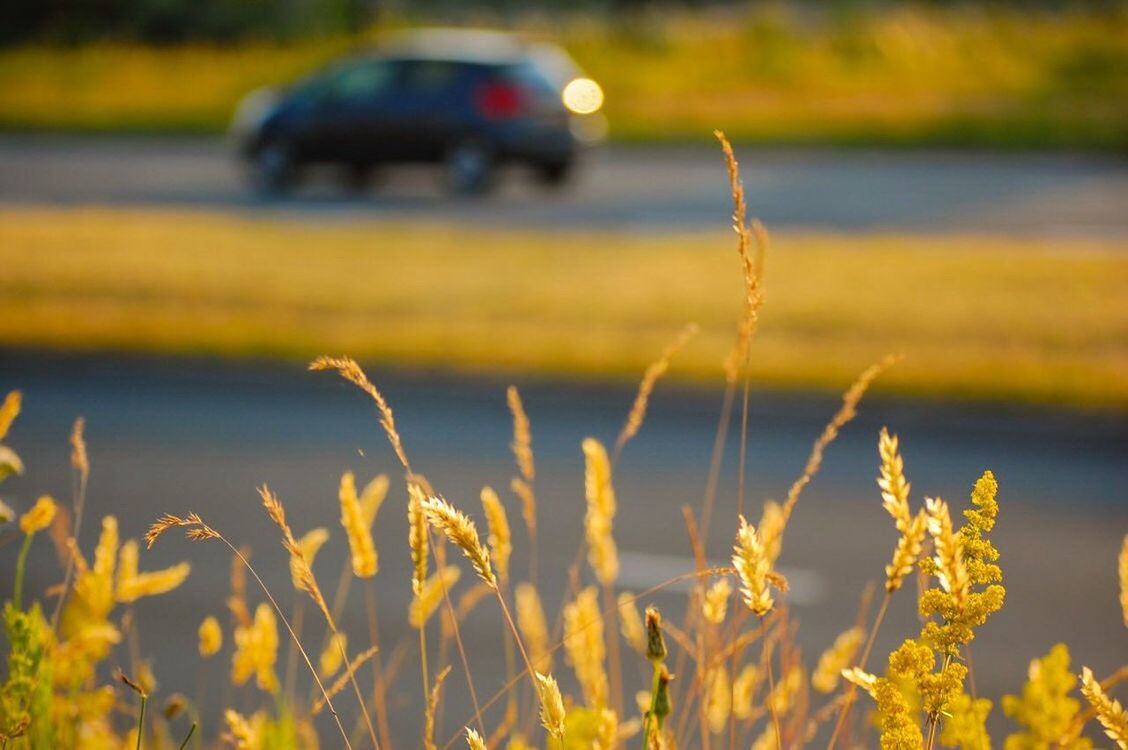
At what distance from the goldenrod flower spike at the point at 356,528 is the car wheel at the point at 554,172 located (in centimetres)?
1749

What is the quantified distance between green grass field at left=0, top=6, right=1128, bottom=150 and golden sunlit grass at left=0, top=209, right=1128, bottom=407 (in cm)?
1085

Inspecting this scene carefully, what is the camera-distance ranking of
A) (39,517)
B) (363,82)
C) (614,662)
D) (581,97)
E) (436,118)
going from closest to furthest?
(39,517)
(614,662)
(436,118)
(581,97)
(363,82)

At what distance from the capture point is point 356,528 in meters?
2.17

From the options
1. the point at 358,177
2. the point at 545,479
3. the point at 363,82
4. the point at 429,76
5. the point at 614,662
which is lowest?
the point at 545,479

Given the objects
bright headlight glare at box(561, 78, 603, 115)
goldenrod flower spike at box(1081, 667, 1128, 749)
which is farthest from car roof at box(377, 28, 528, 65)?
goldenrod flower spike at box(1081, 667, 1128, 749)

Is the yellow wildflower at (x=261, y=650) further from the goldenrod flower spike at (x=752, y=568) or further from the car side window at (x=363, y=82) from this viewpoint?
the car side window at (x=363, y=82)

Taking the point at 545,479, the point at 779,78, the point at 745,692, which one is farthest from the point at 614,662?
the point at 779,78

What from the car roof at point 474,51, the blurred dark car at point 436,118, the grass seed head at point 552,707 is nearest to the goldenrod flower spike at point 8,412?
the grass seed head at point 552,707

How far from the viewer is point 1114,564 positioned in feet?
21.4

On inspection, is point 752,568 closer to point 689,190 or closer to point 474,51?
point 689,190

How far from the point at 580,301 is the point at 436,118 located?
8.77 meters

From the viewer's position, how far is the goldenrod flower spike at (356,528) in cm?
210

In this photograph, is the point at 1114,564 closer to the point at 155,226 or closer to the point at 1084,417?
the point at 1084,417

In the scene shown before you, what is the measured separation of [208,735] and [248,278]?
812 cm
